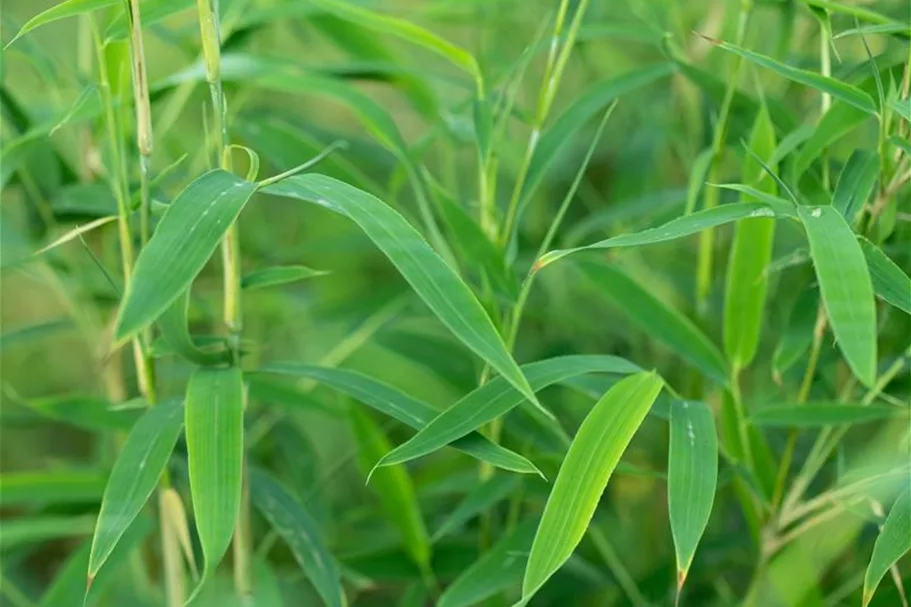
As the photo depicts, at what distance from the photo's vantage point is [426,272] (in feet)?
1.73

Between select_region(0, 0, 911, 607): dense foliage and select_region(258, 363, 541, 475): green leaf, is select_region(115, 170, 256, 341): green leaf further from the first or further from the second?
select_region(258, 363, 541, 475): green leaf

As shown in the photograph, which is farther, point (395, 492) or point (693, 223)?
point (395, 492)

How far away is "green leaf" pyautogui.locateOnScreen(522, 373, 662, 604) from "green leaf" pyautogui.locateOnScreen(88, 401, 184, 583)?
0.64 ft

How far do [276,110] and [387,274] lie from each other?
13.4 inches

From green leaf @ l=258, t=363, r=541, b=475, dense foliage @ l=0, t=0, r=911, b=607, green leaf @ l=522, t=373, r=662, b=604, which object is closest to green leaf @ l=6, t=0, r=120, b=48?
dense foliage @ l=0, t=0, r=911, b=607

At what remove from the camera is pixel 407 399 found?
0.64 meters

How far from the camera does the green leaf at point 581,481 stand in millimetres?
551

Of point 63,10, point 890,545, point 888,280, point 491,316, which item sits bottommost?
point 890,545

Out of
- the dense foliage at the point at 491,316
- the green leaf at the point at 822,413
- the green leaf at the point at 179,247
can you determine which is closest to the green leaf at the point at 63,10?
the dense foliage at the point at 491,316

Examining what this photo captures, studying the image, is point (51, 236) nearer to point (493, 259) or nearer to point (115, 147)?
point (115, 147)

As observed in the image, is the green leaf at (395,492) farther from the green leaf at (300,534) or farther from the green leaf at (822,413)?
the green leaf at (822,413)

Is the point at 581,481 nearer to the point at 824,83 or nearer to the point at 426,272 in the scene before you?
the point at 426,272

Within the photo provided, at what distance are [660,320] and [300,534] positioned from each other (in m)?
0.26

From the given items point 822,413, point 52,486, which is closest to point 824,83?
point 822,413
